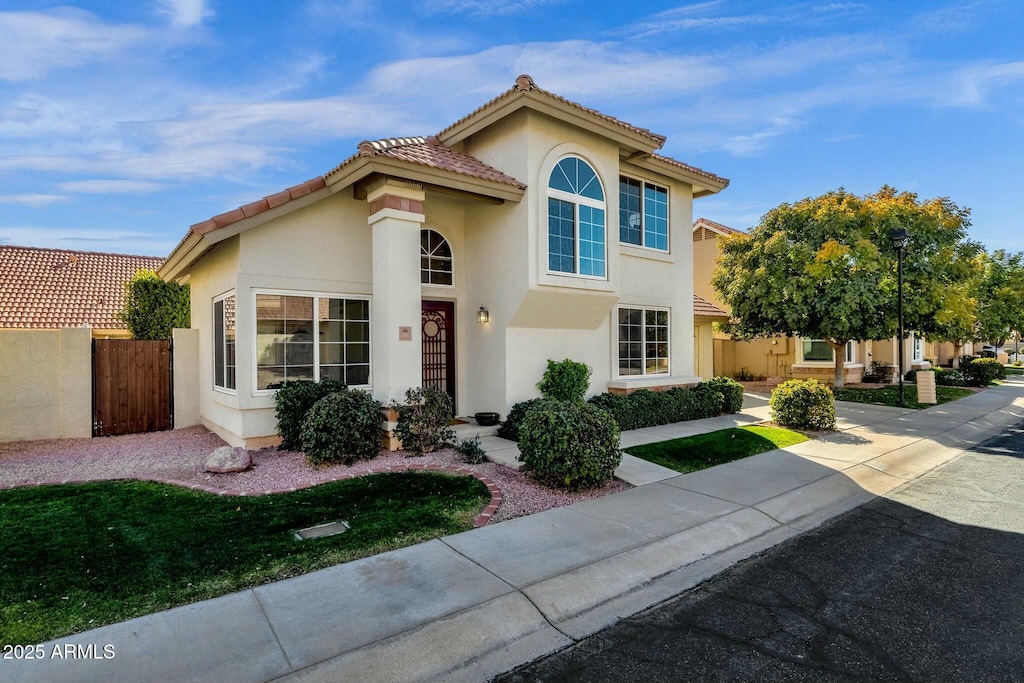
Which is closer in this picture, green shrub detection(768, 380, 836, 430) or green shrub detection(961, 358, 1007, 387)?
green shrub detection(768, 380, 836, 430)

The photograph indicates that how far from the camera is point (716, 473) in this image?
8.06 meters

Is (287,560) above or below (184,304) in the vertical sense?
below

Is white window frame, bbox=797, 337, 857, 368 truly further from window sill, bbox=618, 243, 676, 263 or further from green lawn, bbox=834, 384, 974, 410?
window sill, bbox=618, 243, 676, 263

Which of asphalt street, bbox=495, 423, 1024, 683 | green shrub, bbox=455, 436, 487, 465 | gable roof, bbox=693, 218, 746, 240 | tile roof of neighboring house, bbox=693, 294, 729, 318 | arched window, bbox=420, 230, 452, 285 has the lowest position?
asphalt street, bbox=495, 423, 1024, 683

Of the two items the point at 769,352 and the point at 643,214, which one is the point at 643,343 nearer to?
the point at 643,214

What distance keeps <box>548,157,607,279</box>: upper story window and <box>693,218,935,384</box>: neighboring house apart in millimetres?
12091

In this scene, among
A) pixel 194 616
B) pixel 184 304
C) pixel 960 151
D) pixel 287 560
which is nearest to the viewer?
pixel 194 616

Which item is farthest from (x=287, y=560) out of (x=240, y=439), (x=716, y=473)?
(x=716, y=473)

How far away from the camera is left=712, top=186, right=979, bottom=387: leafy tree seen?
51.1 ft

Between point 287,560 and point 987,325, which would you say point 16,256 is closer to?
point 287,560

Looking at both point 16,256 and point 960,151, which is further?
point 16,256

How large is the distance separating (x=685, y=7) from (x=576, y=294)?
256 inches

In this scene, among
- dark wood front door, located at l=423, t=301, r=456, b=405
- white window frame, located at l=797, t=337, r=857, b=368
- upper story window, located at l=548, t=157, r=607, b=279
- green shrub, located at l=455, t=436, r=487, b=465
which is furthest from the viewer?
white window frame, located at l=797, t=337, r=857, b=368

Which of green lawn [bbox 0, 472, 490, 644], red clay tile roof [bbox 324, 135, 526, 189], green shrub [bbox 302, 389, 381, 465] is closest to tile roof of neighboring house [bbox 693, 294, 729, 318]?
red clay tile roof [bbox 324, 135, 526, 189]
